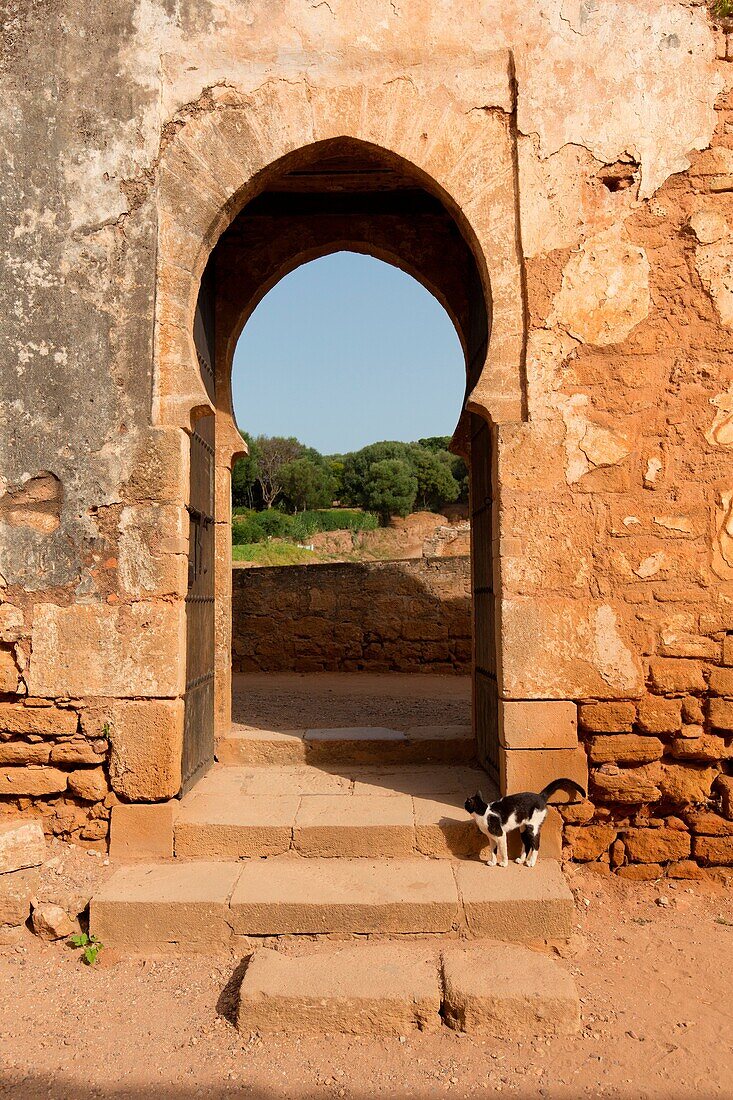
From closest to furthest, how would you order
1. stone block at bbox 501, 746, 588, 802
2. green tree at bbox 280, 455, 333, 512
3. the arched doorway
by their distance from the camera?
stone block at bbox 501, 746, 588, 802 < the arched doorway < green tree at bbox 280, 455, 333, 512

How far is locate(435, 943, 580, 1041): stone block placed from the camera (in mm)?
3129

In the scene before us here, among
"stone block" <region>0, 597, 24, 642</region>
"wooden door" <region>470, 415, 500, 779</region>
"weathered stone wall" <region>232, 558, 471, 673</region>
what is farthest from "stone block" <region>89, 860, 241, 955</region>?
"weathered stone wall" <region>232, 558, 471, 673</region>

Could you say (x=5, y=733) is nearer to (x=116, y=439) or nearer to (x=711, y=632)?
(x=116, y=439)

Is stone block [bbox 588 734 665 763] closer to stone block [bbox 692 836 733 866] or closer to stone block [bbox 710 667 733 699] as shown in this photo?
stone block [bbox 710 667 733 699]

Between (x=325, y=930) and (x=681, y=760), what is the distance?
215 centimetres

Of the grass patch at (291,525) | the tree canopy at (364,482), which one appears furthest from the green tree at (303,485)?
the grass patch at (291,525)

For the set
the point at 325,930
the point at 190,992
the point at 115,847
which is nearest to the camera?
the point at 190,992

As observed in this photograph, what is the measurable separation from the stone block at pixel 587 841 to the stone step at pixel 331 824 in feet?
0.43

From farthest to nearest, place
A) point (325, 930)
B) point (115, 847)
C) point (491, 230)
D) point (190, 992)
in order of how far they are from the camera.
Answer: point (491, 230)
point (115, 847)
point (325, 930)
point (190, 992)

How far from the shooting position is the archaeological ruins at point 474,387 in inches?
175

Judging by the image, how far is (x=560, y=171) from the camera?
4.64 metres

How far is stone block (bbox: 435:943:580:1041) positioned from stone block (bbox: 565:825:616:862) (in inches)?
45.4

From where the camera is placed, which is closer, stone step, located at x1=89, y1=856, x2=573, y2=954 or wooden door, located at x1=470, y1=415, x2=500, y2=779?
stone step, located at x1=89, y1=856, x2=573, y2=954

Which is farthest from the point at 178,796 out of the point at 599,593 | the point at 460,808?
the point at 599,593
